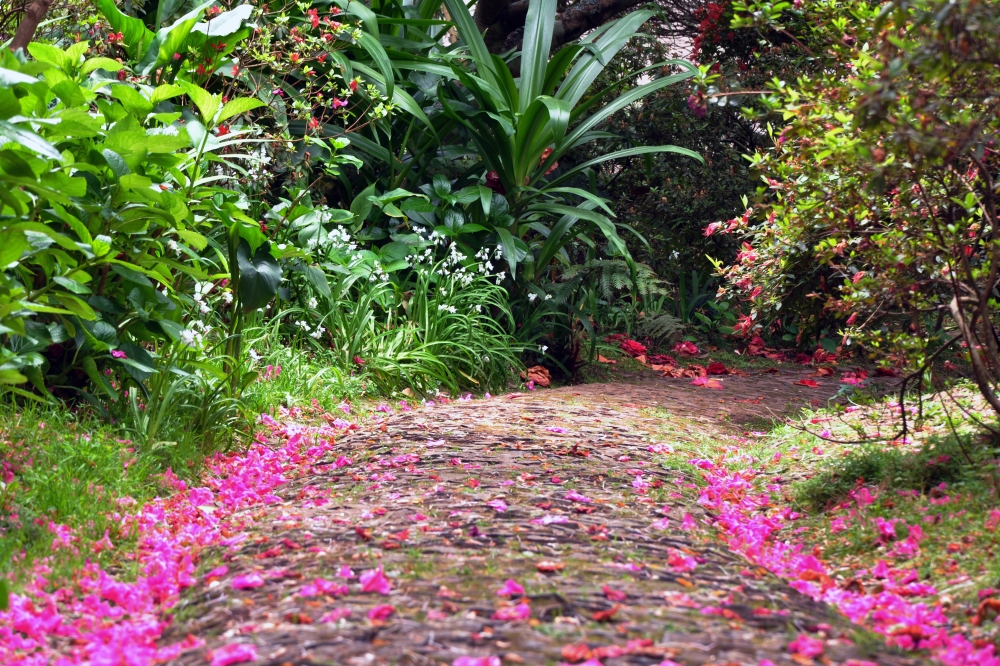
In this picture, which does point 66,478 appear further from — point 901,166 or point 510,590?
point 901,166


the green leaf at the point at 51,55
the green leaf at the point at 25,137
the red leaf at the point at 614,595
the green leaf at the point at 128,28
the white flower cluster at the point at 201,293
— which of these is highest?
the green leaf at the point at 128,28

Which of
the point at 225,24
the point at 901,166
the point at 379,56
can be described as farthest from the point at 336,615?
the point at 379,56

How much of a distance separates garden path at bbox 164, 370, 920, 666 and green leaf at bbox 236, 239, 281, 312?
0.68 m

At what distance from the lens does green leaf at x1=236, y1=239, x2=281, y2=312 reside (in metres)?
3.67

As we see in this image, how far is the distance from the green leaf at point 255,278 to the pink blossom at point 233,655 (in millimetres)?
2177

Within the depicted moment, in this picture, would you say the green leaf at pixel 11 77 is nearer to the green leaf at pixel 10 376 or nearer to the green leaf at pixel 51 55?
the green leaf at pixel 10 376

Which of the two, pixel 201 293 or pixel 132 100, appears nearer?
pixel 132 100

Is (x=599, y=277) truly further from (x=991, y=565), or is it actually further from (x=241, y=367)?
(x=991, y=565)

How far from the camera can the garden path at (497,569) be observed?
171 cm

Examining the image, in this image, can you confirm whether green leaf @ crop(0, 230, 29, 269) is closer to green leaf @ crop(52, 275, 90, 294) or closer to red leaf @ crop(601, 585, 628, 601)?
green leaf @ crop(52, 275, 90, 294)

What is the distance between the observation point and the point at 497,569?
2.13m

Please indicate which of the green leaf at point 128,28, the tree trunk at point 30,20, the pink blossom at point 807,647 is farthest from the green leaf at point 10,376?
the green leaf at point 128,28

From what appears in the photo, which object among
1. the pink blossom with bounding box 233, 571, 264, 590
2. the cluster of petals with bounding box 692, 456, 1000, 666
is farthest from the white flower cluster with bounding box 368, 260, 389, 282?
the pink blossom with bounding box 233, 571, 264, 590

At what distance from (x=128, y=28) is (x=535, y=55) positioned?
276cm
